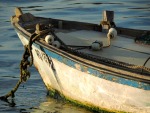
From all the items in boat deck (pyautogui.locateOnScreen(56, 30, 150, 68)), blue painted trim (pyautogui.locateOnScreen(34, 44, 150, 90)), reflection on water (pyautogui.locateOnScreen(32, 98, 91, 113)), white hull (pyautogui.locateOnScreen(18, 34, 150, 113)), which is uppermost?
boat deck (pyautogui.locateOnScreen(56, 30, 150, 68))

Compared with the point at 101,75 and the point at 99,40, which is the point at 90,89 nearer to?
the point at 101,75

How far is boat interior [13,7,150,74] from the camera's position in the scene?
850 centimetres

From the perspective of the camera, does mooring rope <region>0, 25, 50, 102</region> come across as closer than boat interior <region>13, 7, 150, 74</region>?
No

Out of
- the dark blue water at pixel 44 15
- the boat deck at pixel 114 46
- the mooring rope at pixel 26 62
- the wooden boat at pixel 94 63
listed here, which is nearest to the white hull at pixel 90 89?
the wooden boat at pixel 94 63

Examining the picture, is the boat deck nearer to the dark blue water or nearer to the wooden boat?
the wooden boat

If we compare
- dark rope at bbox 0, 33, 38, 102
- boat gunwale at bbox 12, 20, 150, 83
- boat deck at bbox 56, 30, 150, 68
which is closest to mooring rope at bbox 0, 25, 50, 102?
dark rope at bbox 0, 33, 38, 102

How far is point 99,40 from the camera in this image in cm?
933

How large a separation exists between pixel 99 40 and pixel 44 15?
8135 mm

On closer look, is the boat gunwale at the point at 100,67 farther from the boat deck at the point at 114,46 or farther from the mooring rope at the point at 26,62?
the boat deck at the point at 114,46

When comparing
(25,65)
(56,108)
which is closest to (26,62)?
(25,65)

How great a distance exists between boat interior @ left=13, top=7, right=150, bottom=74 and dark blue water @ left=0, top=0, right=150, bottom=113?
97cm

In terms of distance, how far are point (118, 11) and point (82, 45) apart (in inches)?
356

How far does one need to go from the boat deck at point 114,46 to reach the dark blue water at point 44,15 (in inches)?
38.4

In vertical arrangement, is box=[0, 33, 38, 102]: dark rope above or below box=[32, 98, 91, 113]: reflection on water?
above
